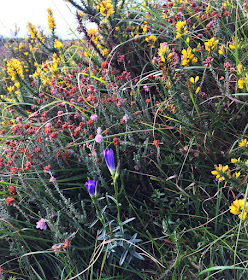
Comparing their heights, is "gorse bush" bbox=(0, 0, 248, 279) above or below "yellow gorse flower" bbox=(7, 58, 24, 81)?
below

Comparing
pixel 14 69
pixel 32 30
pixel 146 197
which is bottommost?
pixel 146 197

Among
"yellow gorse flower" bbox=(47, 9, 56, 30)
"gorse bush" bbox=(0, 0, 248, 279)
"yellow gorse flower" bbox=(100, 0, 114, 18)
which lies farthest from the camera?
"yellow gorse flower" bbox=(47, 9, 56, 30)

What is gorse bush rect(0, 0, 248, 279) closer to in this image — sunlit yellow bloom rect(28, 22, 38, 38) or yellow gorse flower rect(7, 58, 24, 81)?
yellow gorse flower rect(7, 58, 24, 81)

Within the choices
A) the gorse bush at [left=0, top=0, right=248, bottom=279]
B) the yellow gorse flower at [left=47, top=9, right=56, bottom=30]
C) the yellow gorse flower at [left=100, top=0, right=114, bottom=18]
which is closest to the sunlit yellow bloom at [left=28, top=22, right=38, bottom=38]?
the yellow gorse flower at [left=47, top=9, right=56, bottom=30]

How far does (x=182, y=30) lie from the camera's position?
1.57 metres

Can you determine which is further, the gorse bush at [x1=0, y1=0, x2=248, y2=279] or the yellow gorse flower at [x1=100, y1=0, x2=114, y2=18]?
the yellow gorse flower at [x1=100, y1=0, x2=114, y2=18]

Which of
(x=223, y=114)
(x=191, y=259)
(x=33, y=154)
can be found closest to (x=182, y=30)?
(x=223, y=114)

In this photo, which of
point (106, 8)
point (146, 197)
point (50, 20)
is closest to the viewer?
point (146, 197)

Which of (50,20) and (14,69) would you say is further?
(50,20)

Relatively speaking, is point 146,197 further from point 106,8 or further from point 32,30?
point 32,30

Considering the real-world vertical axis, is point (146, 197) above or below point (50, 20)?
below

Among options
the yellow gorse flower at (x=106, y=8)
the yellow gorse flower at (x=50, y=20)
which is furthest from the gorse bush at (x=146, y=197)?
the yellow gorse flower at (x=50, y=20)

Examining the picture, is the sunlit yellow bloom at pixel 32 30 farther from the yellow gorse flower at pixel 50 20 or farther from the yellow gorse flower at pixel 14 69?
the yellow gorse flower at pixel 14 69

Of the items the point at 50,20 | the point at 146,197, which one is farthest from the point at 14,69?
the point at 146,197
